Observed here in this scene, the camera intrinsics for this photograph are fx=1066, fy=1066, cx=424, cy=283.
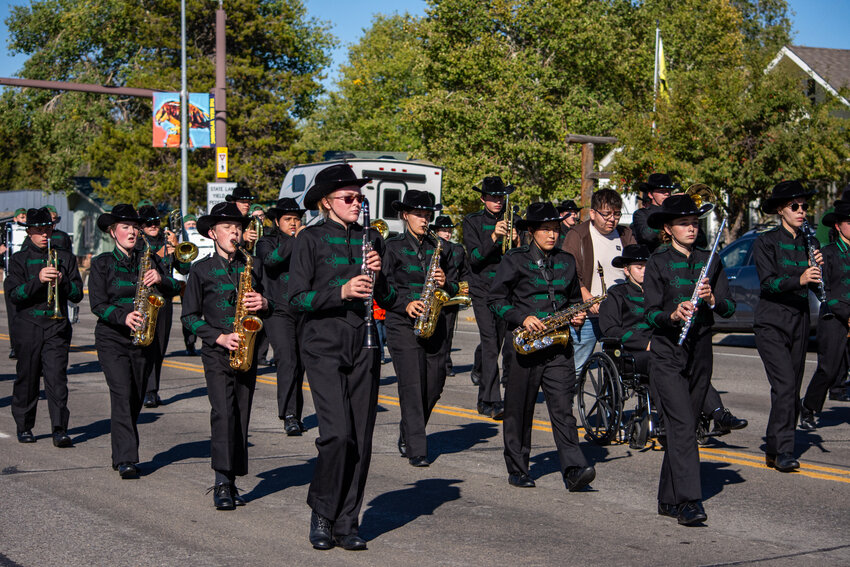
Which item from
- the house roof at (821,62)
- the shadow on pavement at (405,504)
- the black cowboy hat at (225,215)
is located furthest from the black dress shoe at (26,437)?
the house roof at (821,62)

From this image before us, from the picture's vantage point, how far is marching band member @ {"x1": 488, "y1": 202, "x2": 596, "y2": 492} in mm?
8062

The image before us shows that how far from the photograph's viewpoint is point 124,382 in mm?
8586

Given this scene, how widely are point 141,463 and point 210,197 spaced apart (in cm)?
1852

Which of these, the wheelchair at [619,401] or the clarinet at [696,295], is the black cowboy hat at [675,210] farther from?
the wheelchair at [619,401]

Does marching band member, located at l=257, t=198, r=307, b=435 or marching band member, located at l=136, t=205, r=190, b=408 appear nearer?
marching band member, located at l=136, t=205, r=190, b=408

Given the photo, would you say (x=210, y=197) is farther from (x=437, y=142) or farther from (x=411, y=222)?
(x=411, y=222)

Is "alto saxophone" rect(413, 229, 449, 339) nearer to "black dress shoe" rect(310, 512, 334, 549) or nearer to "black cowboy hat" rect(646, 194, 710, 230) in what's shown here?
"black cowboy hat" rect(646, 194, 710, 230)

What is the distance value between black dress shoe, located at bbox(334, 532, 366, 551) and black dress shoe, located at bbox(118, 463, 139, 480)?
2656mm

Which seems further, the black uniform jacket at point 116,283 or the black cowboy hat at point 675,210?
the black uniform jacket at point 116,283

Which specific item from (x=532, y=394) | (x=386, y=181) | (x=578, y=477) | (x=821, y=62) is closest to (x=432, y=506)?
(x=578, y=477)

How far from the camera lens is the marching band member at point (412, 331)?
357 inches

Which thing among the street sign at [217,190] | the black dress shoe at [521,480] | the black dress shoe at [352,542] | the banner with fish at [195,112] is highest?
the banner with fish at [195,112]

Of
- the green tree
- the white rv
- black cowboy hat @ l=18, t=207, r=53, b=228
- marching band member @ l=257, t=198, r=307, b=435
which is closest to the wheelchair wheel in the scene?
marching band member @ l=257, t=198, r=307, b=435

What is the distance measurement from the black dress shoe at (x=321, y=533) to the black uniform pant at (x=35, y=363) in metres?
4.48
